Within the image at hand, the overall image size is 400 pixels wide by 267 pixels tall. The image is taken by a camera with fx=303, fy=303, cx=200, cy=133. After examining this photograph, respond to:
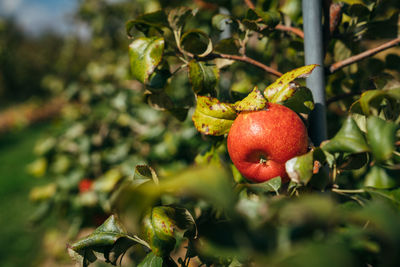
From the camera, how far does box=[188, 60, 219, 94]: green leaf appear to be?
0.70 metres

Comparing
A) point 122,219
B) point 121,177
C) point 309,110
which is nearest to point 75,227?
point 121,177

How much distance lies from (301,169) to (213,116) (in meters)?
0.23

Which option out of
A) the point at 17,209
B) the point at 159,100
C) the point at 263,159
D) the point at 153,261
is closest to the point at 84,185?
the point at 159,100

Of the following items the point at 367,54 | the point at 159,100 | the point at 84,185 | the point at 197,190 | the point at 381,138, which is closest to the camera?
the point at 197,190

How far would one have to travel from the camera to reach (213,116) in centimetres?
66

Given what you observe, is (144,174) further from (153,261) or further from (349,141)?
(349,141)

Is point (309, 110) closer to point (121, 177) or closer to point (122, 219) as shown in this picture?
point (122, 219)

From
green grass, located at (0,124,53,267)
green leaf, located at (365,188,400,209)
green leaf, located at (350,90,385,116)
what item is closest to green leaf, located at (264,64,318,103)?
green leaf, located at (350,90,385,116)

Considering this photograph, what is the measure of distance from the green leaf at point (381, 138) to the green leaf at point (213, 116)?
0.28 metres

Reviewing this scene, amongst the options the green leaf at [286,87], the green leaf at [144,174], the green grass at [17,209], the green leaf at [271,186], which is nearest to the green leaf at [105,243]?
the green leaf at [144,174]

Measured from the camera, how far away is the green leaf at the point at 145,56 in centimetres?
68

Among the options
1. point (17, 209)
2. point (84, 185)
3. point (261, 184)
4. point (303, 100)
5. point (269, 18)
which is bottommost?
point (17, 209)

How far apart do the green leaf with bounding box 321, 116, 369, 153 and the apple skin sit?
0.25 feet

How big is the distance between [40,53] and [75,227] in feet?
48.5
